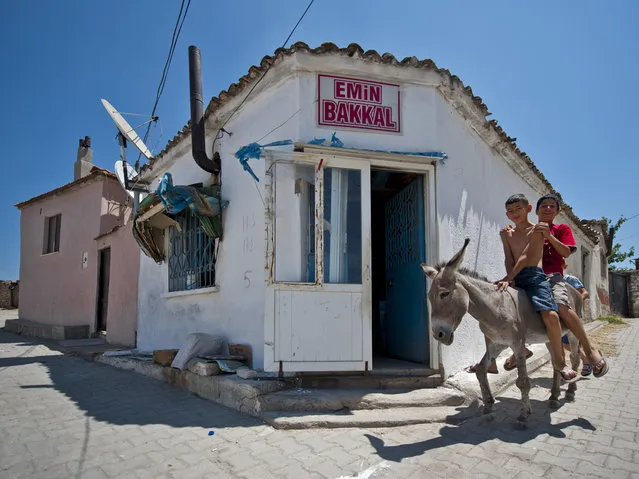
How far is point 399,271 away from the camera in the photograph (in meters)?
5.64

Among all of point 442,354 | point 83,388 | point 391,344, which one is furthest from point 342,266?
point 83,388

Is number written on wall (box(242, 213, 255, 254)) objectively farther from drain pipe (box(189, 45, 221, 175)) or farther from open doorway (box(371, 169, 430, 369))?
open doorway (box(371, 169, 430, 369))

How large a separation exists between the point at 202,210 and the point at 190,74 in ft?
7.79

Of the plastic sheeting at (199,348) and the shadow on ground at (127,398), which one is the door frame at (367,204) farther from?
the plastic sheeting at (199,348)

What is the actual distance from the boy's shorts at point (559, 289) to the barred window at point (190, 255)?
4.27 m

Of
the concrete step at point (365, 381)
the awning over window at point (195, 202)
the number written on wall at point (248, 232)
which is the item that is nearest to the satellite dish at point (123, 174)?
the awning over window at point (195, 202)

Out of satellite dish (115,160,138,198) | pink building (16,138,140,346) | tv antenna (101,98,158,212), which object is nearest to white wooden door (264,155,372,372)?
tv antenna (101,98,158,212)

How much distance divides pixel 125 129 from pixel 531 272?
7553 millimetres

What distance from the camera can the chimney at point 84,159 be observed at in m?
14.6

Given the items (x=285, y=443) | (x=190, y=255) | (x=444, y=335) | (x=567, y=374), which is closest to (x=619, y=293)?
(x=567, y=374)

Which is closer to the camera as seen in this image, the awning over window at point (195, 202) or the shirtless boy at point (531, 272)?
the shirtless boy at point (531, 272)

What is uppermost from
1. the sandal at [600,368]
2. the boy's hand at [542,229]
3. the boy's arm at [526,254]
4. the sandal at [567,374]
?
the boy's hand at [542,229]

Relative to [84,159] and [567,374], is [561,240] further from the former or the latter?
[84,159]

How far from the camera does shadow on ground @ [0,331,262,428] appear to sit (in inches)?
155
